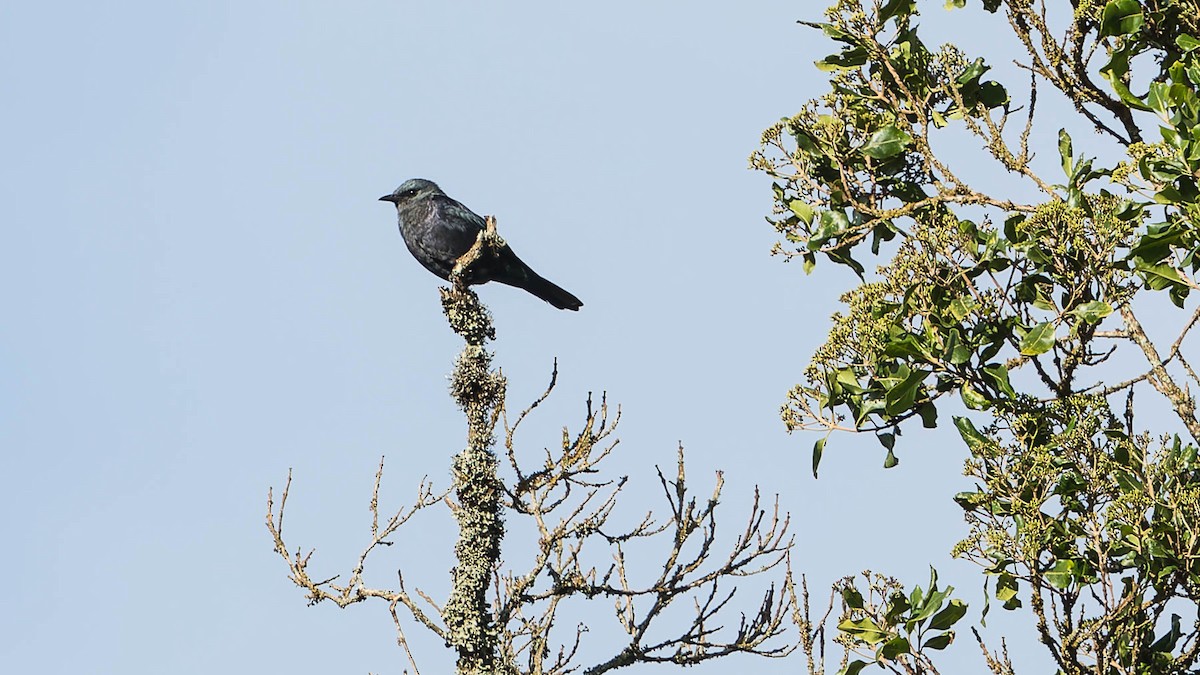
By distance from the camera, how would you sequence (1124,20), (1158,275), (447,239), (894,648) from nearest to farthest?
(1158,275), (894,648), (1124,20), (447,239)

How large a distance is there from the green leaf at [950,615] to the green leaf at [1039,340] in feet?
2.60

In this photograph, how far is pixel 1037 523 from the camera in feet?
13.4

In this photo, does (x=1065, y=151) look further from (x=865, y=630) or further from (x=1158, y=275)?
(x=865, y=630)

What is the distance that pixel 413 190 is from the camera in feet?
30.0

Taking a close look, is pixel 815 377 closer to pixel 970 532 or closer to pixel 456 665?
pixel 970 532

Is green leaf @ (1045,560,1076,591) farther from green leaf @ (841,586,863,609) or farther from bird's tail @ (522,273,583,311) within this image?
bird's tail @ (522,273,583,311)

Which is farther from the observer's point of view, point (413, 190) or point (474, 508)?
point (413, 190)

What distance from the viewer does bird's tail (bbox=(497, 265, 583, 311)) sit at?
9.07m

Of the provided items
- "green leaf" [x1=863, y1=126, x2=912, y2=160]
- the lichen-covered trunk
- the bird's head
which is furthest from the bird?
"green leaf" [x1=863, y1=126, x2=912, y2=160]

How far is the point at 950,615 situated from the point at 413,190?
232 inches

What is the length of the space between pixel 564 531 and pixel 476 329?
93 cm

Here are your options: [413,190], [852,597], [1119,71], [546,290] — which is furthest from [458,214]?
[852,597]

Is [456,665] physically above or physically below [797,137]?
below

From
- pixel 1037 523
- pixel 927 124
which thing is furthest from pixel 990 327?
pixel 927 124
